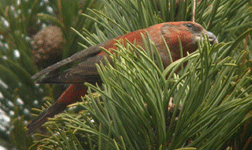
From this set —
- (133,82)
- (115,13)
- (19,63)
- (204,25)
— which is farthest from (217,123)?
(19,63)

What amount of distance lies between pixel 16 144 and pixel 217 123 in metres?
1.17

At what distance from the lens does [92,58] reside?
1722 millimetres

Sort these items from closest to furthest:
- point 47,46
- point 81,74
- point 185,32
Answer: point 185,32 → point 81,74 → point 47,46

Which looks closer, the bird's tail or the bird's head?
the bird's head

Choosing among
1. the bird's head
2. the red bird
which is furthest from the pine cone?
the bird's head

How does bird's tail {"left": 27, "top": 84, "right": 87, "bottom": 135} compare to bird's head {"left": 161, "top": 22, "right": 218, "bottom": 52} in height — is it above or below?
below

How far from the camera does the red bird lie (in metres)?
1.34

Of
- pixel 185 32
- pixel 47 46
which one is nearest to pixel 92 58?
pixel 47 46

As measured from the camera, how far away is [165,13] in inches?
53.2

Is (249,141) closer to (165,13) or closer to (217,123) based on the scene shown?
(217,123)

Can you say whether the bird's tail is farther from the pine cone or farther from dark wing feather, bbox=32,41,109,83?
the pine cone

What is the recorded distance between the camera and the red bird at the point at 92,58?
1.34m

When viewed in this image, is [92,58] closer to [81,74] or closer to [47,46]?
[81,74]

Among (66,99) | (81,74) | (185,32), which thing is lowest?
(66,99)
